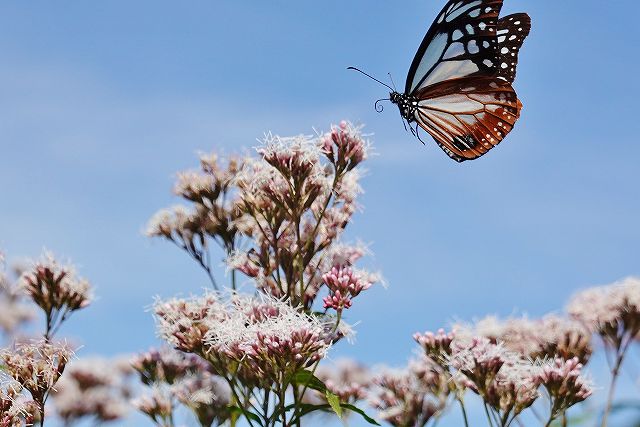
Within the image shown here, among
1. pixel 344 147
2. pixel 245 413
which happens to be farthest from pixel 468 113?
pixel 245 413

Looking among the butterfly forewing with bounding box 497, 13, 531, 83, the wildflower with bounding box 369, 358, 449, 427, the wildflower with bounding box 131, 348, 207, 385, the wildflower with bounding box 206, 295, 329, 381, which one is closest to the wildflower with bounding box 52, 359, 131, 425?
the wildflower with bounding box 131, 348, 207, 385

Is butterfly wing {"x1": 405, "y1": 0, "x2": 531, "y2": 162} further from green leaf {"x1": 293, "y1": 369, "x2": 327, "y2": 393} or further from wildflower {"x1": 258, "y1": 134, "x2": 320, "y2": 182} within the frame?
green leaf {"x1": 293, "y1": 369, "x2": 327, "y2": 393}

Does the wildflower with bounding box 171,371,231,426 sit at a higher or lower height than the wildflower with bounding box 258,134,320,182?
lower

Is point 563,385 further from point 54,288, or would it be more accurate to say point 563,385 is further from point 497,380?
point 54,288

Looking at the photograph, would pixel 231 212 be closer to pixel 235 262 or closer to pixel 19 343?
pixel 235 262

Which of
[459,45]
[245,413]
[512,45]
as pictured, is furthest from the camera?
[459,45]

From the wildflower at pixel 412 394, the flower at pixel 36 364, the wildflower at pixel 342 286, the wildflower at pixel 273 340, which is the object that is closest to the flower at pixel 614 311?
the wildflower at pixel 412 394

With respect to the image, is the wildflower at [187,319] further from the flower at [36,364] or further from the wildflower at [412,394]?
the wildflower at [412,394]
